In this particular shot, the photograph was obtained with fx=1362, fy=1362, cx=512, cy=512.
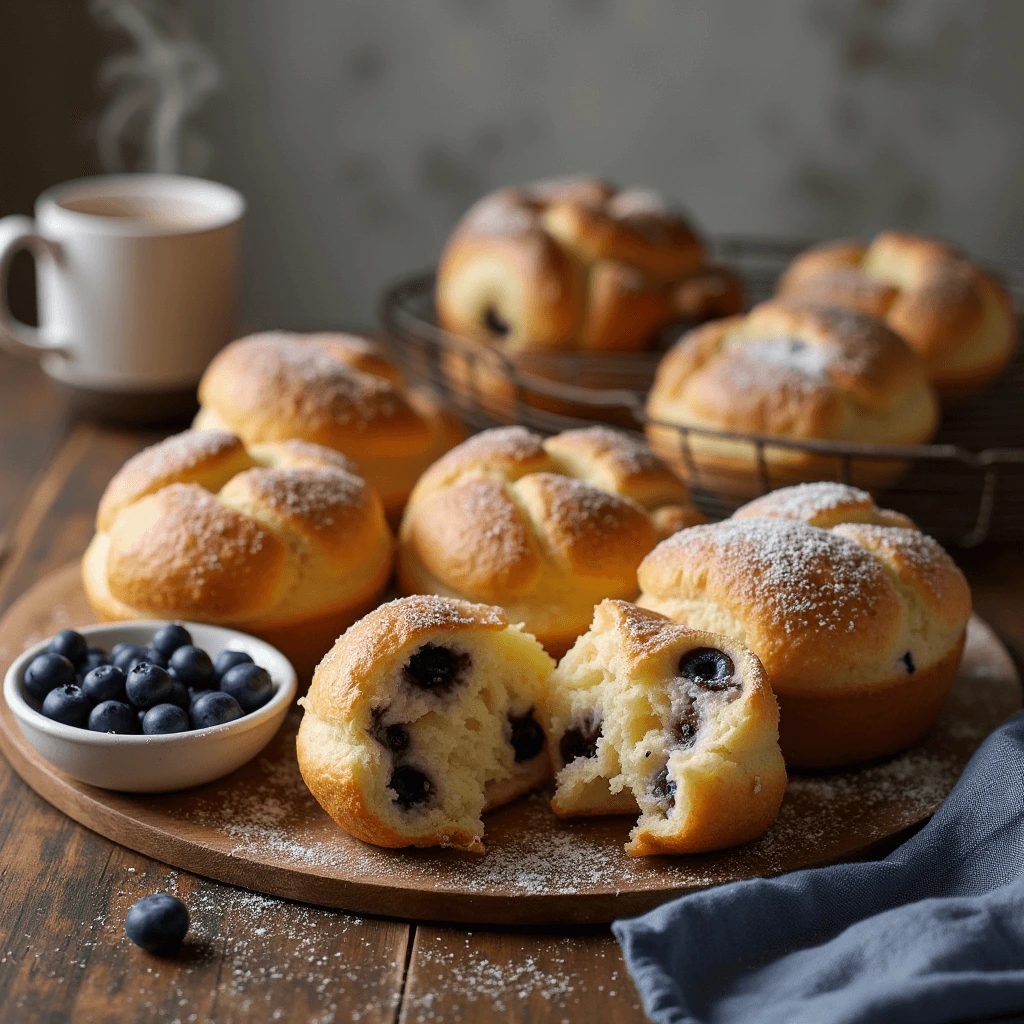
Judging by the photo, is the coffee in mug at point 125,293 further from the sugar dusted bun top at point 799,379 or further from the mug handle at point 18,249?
the sugar dusted bun top at point 799,379

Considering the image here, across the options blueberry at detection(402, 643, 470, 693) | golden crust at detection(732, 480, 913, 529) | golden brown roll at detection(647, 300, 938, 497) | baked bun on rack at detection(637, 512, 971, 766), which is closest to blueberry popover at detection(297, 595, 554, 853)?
blueberry at detection(402, 643, 470, 693)

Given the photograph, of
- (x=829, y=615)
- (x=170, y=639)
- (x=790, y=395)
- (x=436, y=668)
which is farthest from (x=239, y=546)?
(x=790, y=395)

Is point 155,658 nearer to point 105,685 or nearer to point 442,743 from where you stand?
point 105,685

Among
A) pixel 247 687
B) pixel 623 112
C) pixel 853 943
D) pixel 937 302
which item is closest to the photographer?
pixel 853 943

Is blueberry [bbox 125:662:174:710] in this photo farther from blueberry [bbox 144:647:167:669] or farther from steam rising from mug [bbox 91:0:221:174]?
steam rising from mug [bbox 91:0:221:174]

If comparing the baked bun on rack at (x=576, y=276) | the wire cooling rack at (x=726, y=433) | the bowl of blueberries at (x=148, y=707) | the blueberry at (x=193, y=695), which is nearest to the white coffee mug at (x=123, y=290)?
the wire cooling rack at (x=726, y=433)

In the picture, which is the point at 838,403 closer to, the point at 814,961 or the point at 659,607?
the point at 659,607

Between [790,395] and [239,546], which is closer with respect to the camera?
[239,546]
